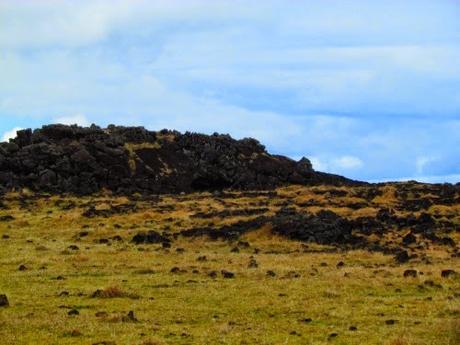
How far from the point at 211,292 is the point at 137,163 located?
77.8 metres

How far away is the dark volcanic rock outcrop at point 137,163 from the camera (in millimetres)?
93625

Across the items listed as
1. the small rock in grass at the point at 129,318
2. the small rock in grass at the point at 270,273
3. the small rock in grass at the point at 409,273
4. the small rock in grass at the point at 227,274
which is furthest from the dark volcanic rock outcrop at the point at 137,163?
the small rock in grass at the point at 129,318

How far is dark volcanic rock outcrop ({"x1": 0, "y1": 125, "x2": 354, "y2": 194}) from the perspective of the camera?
93625 millimetres

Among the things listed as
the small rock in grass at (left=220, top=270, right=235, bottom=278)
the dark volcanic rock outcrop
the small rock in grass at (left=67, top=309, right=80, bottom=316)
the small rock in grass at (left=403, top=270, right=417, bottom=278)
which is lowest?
the small rock in grass at (left=67, top=309, right=80, bottom=316)

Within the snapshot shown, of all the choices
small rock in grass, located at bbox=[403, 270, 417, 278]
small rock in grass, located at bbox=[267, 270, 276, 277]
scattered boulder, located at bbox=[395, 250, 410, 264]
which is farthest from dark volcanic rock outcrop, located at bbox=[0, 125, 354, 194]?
small rock in grass, located at bbox=[403, 270, 417, 278]

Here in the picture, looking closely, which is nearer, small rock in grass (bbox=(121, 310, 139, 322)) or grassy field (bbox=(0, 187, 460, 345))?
grassy field (bbox=(0, 187, 460, 345))

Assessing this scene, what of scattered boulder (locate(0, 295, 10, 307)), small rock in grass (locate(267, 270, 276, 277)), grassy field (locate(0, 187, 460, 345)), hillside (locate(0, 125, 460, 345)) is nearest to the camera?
grassy field (locate(0, 187, 460, 345))

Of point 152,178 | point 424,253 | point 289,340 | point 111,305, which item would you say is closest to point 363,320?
point 289,340

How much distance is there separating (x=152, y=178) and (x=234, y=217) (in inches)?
1758

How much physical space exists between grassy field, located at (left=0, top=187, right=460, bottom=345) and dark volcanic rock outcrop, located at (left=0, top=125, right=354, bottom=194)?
40.1 meters

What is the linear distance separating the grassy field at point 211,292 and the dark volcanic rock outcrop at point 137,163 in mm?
40131

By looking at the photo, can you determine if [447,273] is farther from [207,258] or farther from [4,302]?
[4,302]

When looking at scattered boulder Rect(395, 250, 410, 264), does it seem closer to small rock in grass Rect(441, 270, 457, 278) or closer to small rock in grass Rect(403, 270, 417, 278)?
small rock in grass Rect(441, 270, 457, 278)

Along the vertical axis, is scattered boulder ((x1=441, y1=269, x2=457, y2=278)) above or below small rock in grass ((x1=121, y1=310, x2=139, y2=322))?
above
